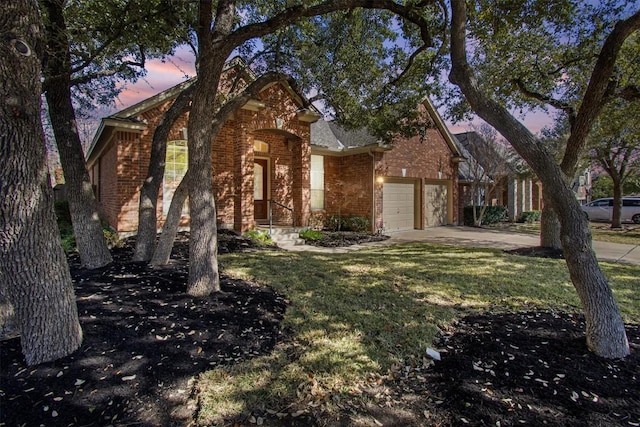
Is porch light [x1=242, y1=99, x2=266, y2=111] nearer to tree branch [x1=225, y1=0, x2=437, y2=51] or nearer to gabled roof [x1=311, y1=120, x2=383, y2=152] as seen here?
gabled roof [x1=311, y1=120, x2=383, y2=152]

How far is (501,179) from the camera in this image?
18109 mm

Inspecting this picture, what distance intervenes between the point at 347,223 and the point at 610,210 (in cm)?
1950

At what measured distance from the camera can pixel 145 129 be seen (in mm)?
9172

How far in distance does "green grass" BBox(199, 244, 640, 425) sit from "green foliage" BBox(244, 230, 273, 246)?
1754 mm

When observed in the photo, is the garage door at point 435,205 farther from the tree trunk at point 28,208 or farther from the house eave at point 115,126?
the tree trunk at point 28,208

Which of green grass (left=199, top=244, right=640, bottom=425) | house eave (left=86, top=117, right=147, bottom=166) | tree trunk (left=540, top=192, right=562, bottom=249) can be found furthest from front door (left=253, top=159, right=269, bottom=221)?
tree trunk (left=540, top=192, right=562, bottom=249)

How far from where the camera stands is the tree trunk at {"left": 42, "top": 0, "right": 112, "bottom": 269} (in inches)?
216

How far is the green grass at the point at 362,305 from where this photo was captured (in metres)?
2.61

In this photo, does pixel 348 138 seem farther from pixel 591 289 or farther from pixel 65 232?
pixel 591 289

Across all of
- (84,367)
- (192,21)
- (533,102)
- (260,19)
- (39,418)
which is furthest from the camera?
(533,102)

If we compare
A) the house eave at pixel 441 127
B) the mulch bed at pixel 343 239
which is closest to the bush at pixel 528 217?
the house eave at pixel 441 127

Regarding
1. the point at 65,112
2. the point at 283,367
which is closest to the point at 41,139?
the point at 283,367

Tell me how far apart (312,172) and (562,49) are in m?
8.53

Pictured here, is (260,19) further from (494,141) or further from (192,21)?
(494,141)
